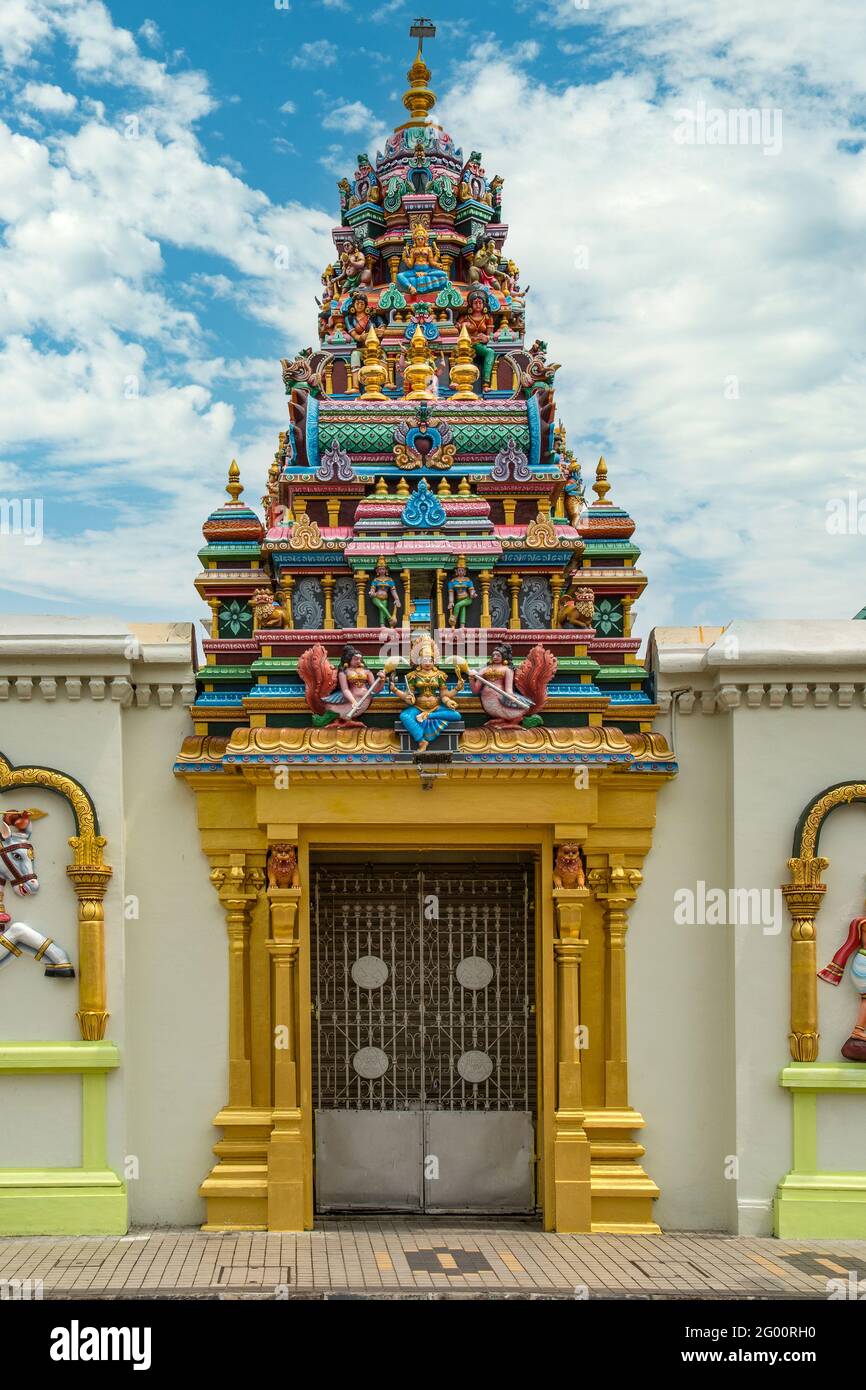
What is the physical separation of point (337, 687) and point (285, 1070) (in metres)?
3.10

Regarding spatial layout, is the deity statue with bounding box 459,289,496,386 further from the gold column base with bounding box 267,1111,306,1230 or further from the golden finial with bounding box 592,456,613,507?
the gold column base with bounding box 267,1111,306,1230

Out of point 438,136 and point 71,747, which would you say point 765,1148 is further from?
point 438,136

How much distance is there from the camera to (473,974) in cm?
1269

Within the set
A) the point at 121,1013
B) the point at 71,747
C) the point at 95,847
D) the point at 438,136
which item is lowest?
the point at 121,1013

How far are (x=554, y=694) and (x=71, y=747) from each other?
156 inches

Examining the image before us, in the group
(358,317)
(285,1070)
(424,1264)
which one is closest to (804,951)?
(424,1264)

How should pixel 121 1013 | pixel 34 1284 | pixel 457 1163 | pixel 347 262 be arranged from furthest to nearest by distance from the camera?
pixel 347 262, pixel 457 1163, pixel 121 1013, pixel 34 1284

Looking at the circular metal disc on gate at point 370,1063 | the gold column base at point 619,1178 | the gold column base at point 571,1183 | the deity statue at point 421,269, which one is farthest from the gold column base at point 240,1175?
the deity statue at point 421,269

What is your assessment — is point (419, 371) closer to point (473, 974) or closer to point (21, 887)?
point (473, 974)

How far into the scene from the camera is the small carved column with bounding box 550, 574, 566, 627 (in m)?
12.5

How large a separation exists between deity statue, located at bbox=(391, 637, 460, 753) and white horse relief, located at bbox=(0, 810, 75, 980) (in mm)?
3080

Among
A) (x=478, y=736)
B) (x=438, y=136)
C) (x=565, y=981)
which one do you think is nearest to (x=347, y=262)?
(x=438, y=136)

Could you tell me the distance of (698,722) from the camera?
12.5 m

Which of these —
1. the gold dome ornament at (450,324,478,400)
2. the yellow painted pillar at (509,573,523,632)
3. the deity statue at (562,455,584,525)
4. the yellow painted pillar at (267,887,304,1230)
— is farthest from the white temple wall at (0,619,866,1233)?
the gold dome ornament at (450,324,478,400)
